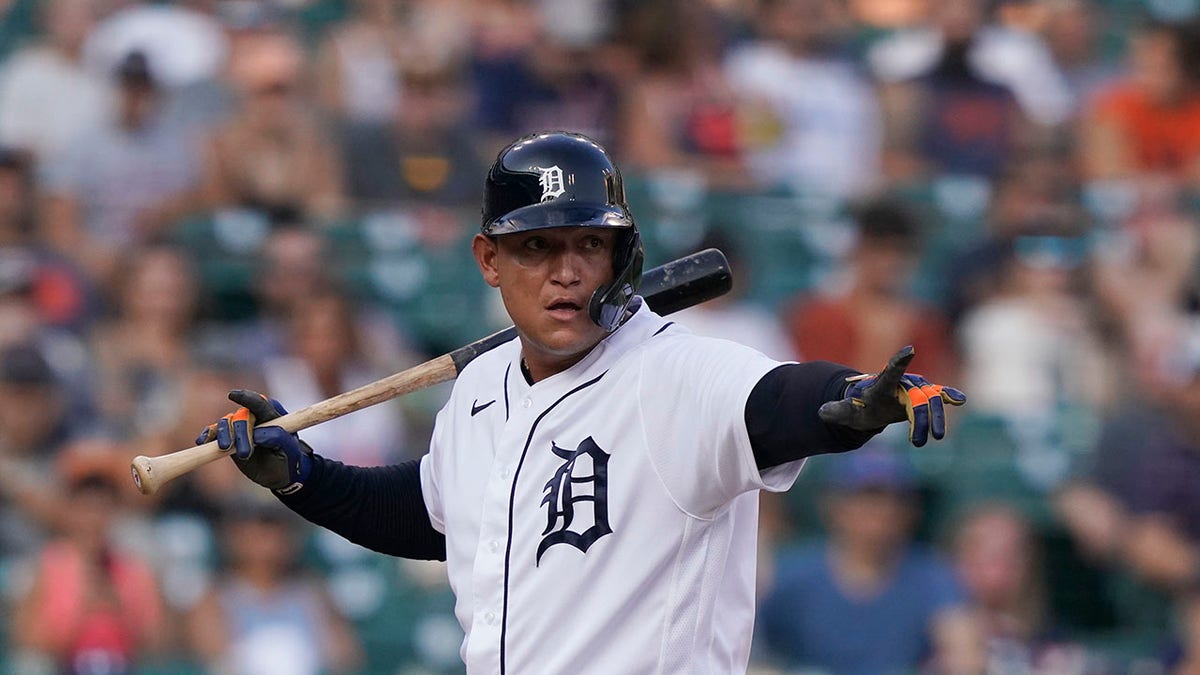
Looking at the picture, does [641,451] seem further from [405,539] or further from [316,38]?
[316,38]

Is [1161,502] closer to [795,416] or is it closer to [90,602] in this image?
[90,602]

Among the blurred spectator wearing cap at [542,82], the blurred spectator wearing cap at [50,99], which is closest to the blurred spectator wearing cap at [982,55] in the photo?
the blurred spectator wearing cap at [542,82]

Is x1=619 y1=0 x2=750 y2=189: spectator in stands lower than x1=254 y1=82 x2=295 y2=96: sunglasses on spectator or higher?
lower

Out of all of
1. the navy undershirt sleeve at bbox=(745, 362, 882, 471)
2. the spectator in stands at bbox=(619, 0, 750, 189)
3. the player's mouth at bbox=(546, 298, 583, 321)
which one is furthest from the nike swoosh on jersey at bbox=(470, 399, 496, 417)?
the spectator in stands at bbox=(619, 0, 750, 189)

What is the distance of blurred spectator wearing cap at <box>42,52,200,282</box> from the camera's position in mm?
6949

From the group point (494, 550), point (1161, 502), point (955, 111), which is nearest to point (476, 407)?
point (494, 550)

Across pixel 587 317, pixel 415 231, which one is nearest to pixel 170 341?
pixel 415 231

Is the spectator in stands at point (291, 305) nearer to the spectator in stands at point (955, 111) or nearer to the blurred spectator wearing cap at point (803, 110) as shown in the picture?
the blurred spectator wearing cap at point (803, 110)

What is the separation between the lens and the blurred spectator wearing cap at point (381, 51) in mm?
7574

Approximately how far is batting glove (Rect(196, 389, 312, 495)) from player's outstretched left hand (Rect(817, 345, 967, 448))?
1.16 meters

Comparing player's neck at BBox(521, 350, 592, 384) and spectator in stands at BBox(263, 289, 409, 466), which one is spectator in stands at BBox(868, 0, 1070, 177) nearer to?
spectator in stands at BBox(263, 289, 409, 466)

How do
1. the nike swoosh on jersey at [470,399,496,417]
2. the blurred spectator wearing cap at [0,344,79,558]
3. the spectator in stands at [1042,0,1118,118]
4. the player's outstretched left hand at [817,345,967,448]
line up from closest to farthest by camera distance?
the player's outstretched left hand at [817,345,967,448] < the nike swoosh on jersey at [470,399,496,417] < the blurred spectator wearing cap at [0,344,79,558] < the spectator in stands at [1042,0,1118,118]

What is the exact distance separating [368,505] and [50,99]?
4555 mm

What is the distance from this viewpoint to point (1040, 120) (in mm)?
7719
